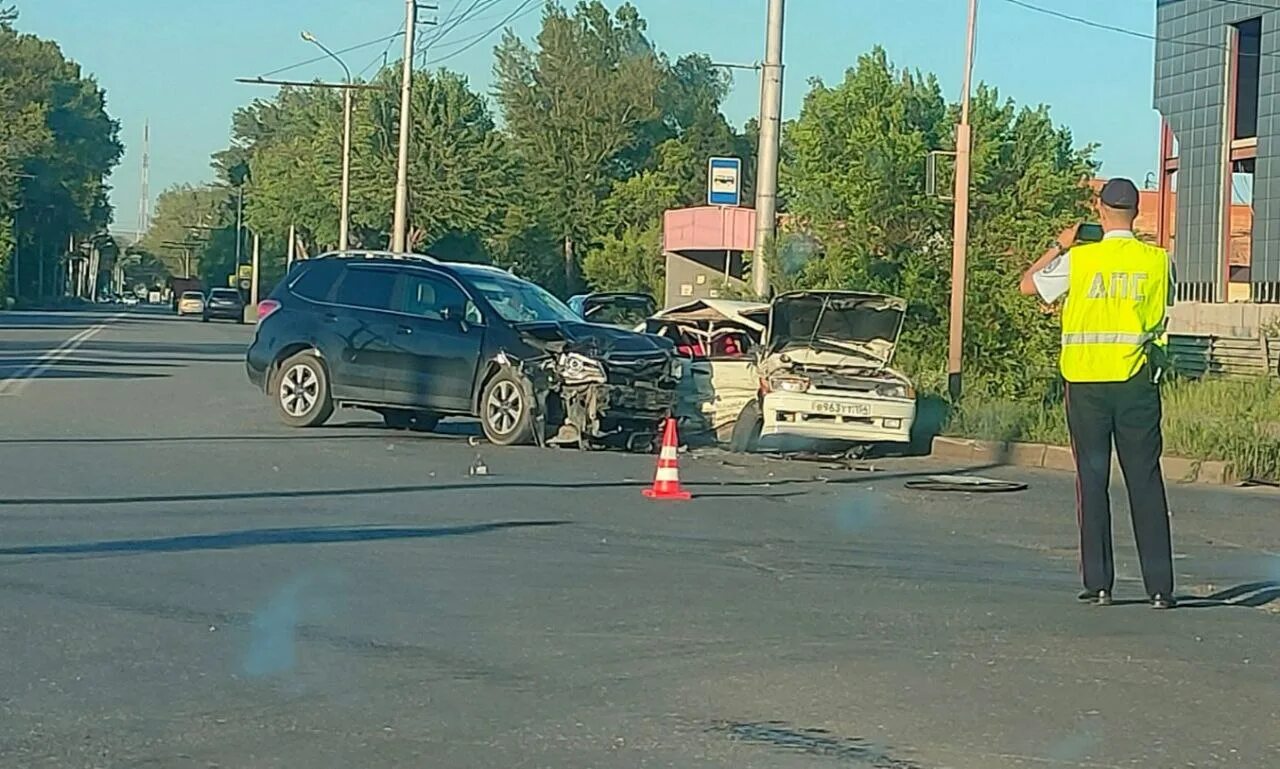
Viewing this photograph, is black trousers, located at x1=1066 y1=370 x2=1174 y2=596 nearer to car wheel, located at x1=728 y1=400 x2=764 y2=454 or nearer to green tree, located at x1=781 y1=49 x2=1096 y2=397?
car wheel, located at x1=728 y1=400 x2=764 y2=454

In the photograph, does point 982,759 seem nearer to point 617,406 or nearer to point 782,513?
point 782,513

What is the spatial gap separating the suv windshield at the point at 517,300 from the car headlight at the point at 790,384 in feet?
7.54

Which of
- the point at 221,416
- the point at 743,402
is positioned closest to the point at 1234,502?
the point at 743,402

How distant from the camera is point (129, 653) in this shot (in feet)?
24.8

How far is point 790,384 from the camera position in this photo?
57.9ft

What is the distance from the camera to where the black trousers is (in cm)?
888

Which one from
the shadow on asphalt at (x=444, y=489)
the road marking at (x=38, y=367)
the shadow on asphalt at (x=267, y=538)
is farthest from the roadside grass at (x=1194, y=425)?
the road marking at (x=38, y=367)

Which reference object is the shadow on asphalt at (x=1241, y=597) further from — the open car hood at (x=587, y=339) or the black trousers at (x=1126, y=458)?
the open car hood at (x=587, y=339)

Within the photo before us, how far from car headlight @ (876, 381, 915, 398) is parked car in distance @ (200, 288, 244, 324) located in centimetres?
6650

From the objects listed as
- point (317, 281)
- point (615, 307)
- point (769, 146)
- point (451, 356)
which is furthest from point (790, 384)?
point (615, 307)

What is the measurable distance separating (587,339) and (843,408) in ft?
8.10

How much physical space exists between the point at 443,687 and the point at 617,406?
10631mm

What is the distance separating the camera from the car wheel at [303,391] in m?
19.0

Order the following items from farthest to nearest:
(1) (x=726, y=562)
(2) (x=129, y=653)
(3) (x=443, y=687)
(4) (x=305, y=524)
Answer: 1. (4) (x=305, y=524)
2. (1) (x=726, y=562)
3. (2) (x=129, y=653)
4. (3) (x=443, y=687)
